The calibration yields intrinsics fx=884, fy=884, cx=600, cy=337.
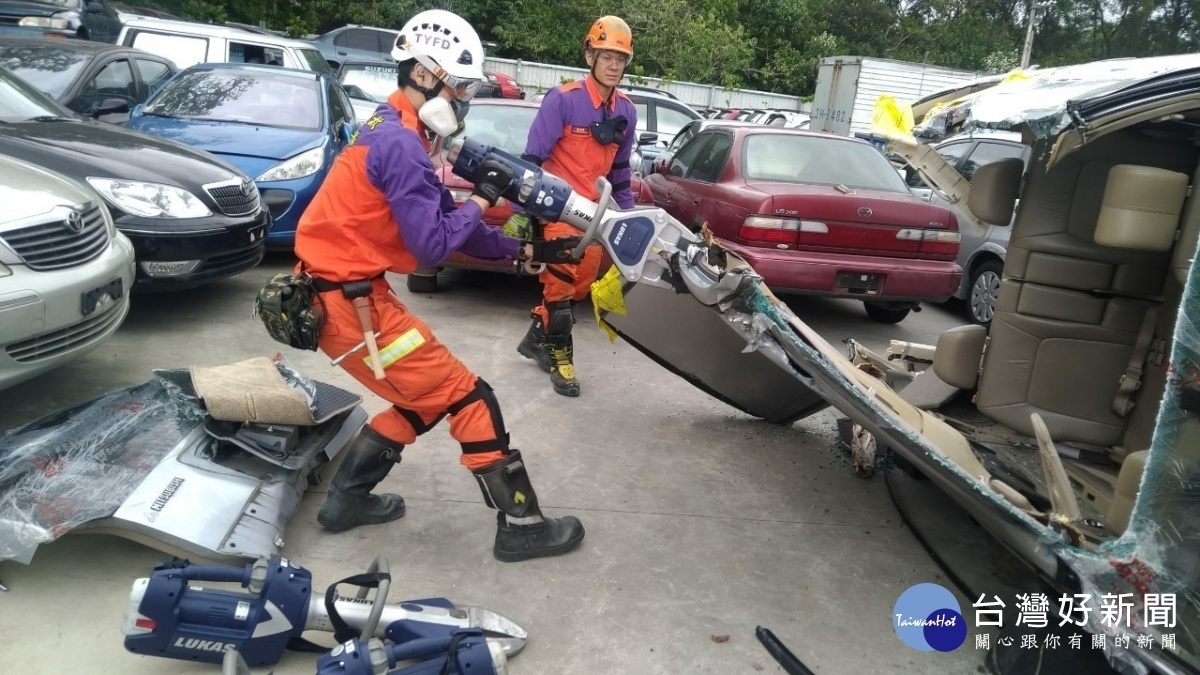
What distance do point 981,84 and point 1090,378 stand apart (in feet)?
4.62

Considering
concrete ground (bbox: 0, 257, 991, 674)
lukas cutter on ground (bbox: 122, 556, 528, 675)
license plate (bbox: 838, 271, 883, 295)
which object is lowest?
concrete ground (bbox: 0, 257, 991, 674)

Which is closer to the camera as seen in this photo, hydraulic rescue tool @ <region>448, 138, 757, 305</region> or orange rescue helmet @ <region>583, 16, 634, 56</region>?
hydraulic rescue tool @ <region>448, 138, 757, 305</region>

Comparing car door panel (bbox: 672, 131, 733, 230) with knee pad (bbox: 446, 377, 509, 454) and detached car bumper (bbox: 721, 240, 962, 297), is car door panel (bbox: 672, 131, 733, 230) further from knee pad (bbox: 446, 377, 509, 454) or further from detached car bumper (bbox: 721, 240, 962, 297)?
knee pad (bbox: 446, 377, 509, 454)

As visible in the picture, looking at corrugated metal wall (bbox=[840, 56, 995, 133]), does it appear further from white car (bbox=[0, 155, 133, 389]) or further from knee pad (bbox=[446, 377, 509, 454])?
knee pad (bbox=[446, 377, 509, 454])

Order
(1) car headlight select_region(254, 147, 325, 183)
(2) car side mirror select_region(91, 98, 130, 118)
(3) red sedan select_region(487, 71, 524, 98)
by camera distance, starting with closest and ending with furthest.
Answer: (2) car side mirror select_region(91, 98, 130, 118)
(1) car headlight select_region(254, 147, 325, 183)
(3) red sedan select_region(487, 71, 524, 98)

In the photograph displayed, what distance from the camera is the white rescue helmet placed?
311 cm

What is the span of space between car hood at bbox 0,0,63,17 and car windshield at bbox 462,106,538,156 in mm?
7180

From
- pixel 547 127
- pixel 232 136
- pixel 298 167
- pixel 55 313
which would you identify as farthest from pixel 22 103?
pixel 547 127

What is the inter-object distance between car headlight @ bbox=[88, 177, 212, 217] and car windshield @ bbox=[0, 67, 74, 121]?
35.7 inches

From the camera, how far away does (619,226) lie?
311 centimetres

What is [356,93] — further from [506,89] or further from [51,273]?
[51,273]

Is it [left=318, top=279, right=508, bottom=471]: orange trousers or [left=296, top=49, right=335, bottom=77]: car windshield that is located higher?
[left=296, top=49, right=335, bottom=77]: car windshield

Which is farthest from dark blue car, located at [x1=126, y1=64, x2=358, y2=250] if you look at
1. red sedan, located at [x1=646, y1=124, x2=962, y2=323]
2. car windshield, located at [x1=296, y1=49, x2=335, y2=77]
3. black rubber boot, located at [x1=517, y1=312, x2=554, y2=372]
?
car windshield, located at [x1=296, y1=49, x2=335, y2=77]

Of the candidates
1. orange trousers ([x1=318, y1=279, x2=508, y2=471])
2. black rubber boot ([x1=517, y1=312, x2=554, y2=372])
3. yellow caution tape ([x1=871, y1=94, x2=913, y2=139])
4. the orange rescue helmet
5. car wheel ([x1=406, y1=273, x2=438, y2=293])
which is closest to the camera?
orange trousers ([x1=318, y1=279, x2=508, y2=471])
